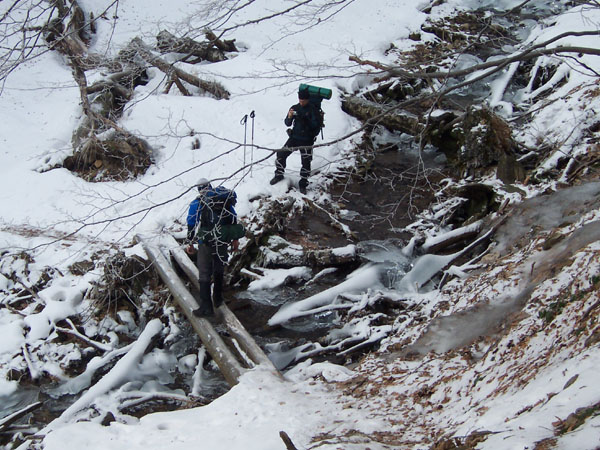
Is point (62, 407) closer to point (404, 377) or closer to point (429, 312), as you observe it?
point (404, 377)

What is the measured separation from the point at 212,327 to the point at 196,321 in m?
0.28

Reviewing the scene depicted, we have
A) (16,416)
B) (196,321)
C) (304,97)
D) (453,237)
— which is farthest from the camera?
(304,97)

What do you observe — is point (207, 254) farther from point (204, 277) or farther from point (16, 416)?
point (16, 416)

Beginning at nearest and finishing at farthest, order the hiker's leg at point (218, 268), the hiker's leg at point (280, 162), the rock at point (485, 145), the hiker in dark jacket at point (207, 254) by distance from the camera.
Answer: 1. the hiker in dark jacket at point (207, 254)
2. the hiker's leg at point (218, 268)
3. the rock at point (485, 145)
4. the hiker's leg at point (280, 162)

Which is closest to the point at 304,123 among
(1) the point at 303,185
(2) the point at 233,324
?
(1) the point at 303,185

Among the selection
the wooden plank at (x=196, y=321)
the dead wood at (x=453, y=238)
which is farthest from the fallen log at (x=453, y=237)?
the wooden plank at (x=196, y=321)

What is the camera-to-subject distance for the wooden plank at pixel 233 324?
20.8ft

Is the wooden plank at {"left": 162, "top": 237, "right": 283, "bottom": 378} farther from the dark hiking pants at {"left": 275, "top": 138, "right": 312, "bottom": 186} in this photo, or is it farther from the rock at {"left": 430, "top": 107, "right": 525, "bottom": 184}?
the rock at {"left": 430, "top": 107, "right": 525, "bottom": 184}

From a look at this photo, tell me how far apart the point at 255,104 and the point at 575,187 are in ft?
24.7

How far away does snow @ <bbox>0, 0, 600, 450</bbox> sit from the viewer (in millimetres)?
4422

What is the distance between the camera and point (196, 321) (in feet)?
23.1

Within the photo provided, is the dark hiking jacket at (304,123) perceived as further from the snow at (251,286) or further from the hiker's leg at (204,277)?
the hiker's leg at (204,277)

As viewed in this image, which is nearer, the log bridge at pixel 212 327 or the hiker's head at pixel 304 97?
the log bridge at pixel 212 327

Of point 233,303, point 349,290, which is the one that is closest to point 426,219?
point 349,290
